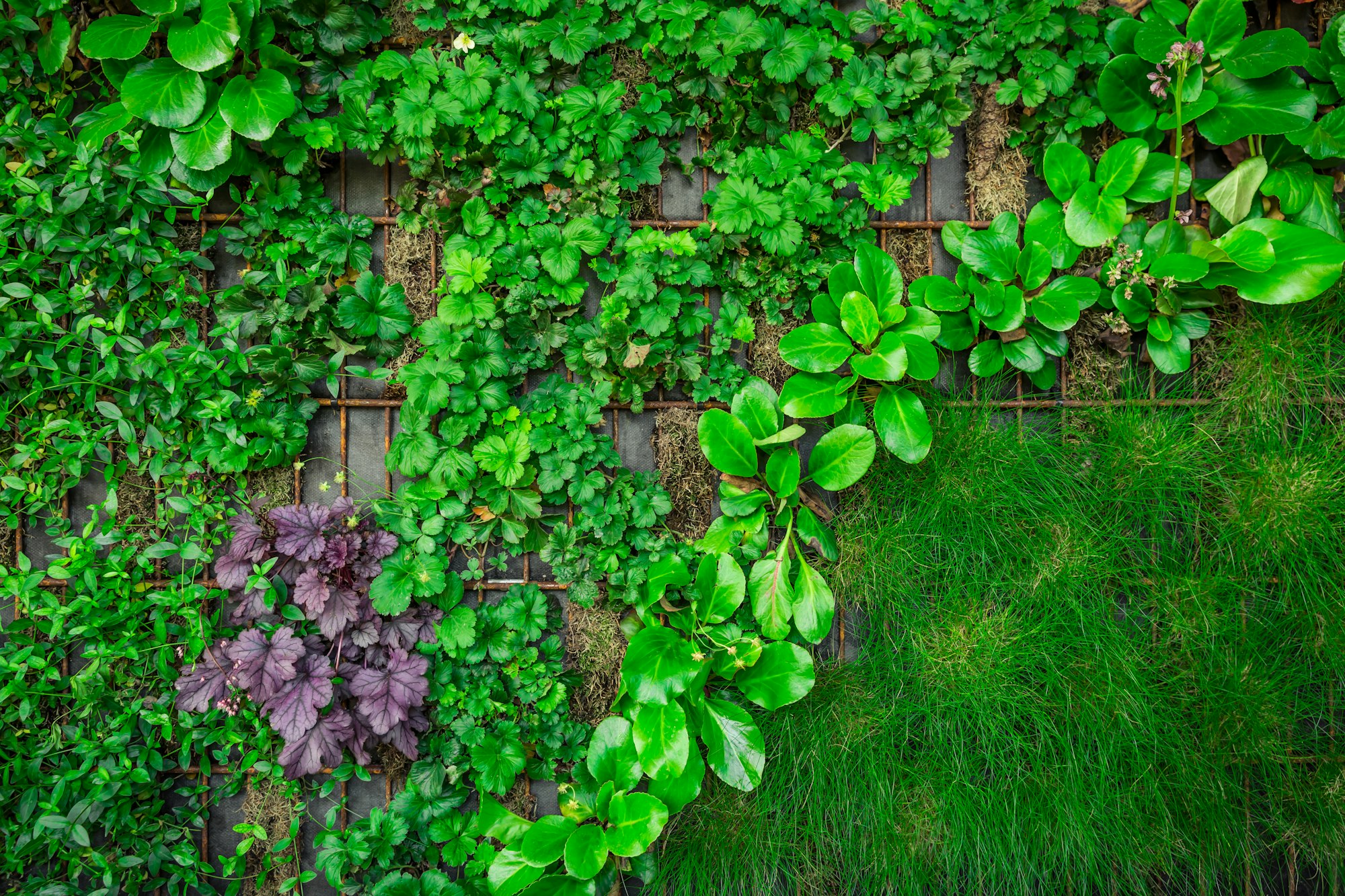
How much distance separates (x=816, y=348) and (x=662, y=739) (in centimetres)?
112

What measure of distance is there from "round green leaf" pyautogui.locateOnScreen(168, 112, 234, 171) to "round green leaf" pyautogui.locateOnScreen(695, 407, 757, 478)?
1458 millimetres

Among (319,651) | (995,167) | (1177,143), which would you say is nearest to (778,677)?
(319,651)

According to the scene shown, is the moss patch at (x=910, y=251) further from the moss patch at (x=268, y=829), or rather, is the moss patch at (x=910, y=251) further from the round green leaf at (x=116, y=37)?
the moss patch at (x=268, y=829)

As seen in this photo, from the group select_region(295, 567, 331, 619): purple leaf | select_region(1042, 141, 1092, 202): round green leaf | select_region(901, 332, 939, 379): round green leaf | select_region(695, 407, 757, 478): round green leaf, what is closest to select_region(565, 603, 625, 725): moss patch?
select_region(695, 407, 757, 478): round green leaf

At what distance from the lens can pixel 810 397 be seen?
196 cm

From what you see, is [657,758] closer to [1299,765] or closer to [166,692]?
[166,692]

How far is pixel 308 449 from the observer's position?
207 cm

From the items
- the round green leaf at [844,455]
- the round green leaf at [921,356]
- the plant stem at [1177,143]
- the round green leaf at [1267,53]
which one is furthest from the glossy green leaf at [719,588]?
the round green leaf at [1267,53]

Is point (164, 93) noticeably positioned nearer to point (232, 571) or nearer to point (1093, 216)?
point (232, 571)

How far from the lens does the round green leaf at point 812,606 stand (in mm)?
1934

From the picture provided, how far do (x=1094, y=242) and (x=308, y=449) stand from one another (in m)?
2.33

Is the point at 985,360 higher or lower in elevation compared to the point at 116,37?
lower

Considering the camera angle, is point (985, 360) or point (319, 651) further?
point (985, 360)

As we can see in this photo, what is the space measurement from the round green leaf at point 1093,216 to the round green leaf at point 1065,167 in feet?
Answer: 0.10
